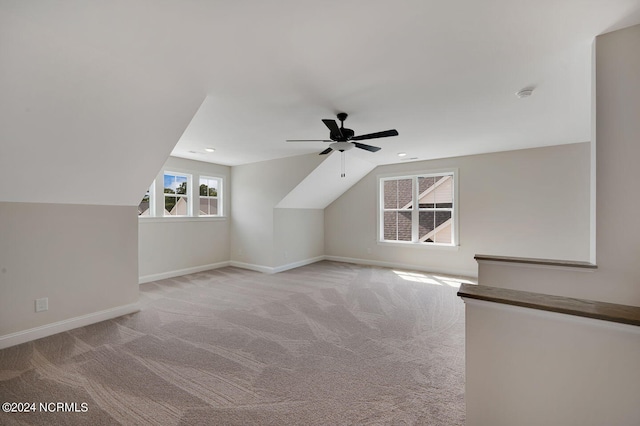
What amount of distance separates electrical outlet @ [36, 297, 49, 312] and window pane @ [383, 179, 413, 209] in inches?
235

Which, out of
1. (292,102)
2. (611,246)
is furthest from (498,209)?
(292,102)

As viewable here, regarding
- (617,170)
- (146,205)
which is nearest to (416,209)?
(617,170)

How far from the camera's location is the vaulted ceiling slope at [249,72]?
1.57 m

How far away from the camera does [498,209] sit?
196 inches

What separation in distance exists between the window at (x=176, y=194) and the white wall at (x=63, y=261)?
6.03 ft

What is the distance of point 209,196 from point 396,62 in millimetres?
5151

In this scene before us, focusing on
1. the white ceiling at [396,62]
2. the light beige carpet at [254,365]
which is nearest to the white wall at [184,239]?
the light beige carpet at [254,365]

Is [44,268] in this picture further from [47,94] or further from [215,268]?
[215,268]

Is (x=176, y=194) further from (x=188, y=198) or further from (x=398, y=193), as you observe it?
(x=398, y=193)

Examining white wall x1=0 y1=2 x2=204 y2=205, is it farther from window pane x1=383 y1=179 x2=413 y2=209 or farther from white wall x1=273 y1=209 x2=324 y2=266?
window pane x1=383 y1=179 x2=413 y2=209

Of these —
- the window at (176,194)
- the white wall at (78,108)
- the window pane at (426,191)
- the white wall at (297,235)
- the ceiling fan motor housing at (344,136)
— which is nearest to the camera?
the white wall at (78,108)

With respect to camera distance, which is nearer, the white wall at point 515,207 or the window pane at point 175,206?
→ the white wall at point 515,207

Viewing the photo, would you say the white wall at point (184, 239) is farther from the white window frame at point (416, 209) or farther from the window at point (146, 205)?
the white window frame at point (416, 209)

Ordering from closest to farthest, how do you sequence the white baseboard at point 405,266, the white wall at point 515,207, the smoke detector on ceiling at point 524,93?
the smoke detector on ceiling at point 524,93 < the white wall at point 515,207 < the white baseboard at point 405,266
